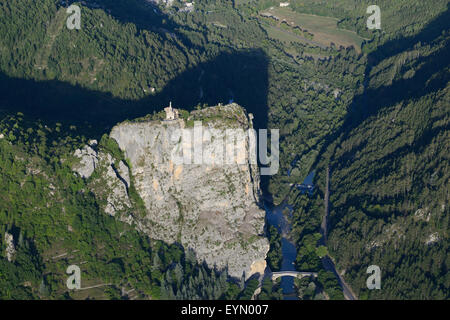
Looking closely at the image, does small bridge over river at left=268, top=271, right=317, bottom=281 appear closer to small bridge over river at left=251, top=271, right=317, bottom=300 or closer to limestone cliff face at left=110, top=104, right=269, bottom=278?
small bridge over river at left=251, top=271, right=317, bottom=300

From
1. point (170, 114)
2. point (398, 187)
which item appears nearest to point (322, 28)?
point (398, 187)

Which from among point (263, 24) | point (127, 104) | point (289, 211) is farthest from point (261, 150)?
point (263, 24)

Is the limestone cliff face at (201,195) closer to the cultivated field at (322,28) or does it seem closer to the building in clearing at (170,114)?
the building in clearing at (170,114)

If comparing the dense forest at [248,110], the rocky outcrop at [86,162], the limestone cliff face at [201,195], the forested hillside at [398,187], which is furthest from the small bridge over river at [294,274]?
the rocky outcrop at [86,162]

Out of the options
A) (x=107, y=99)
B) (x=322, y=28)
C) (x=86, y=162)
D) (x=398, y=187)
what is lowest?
(x=398, y=187)

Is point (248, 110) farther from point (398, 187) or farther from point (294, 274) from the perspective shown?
point (294, 274)

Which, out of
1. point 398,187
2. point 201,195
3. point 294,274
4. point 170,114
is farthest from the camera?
point 398,187
